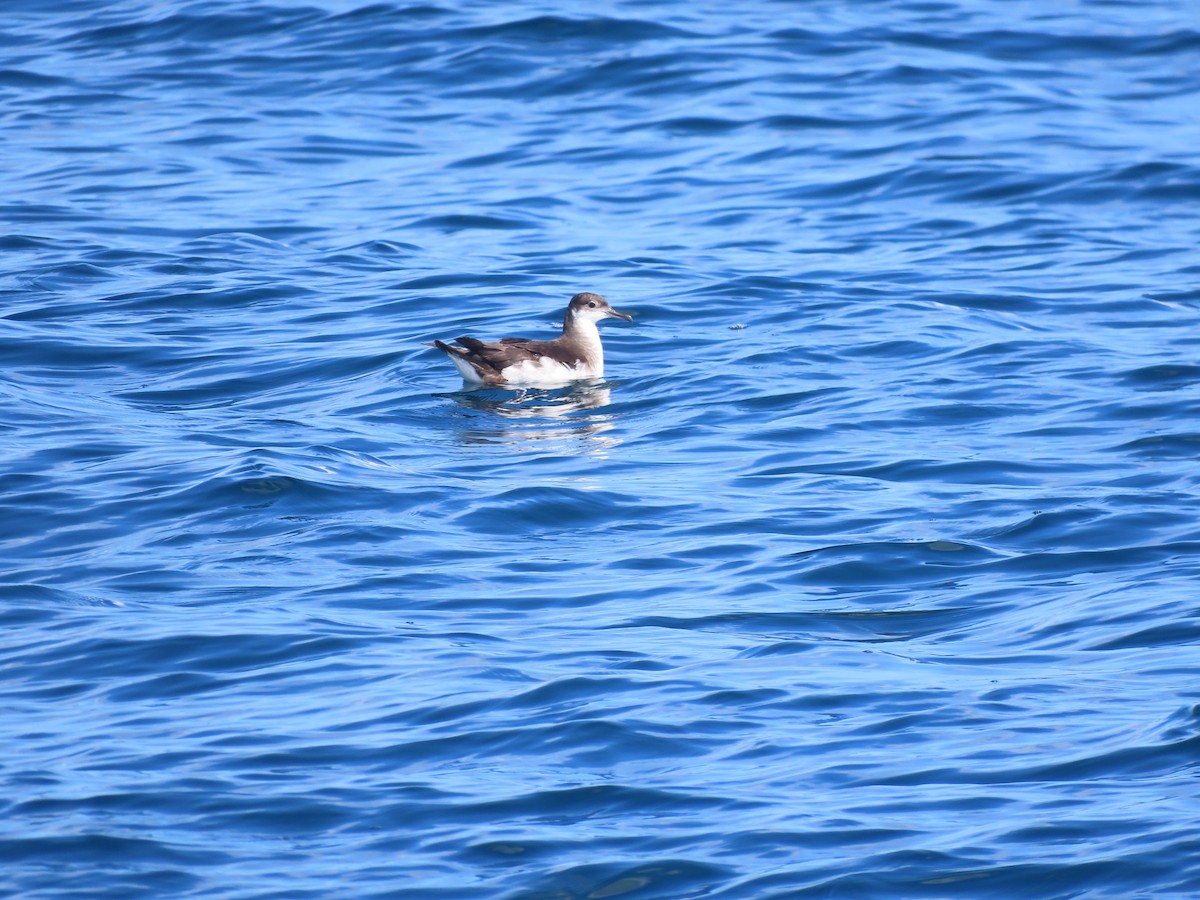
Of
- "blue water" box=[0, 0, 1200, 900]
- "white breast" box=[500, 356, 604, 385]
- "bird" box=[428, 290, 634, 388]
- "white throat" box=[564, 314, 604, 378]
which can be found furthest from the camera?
"white throat" box=[564, 314, 604, 378]

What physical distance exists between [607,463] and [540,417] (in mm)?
1879

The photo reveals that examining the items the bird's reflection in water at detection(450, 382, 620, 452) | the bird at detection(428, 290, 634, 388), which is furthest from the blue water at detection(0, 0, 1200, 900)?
the bird at detection(428, 290, 634, 388)

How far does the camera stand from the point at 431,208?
57.6 feet

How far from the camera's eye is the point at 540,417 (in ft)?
41.8

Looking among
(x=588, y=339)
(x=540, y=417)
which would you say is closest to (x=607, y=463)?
(x=540, y=417)

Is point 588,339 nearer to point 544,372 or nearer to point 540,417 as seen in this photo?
point 544,372

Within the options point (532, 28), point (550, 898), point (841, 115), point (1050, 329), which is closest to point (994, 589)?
point (550, 898)

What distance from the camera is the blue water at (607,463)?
616cm

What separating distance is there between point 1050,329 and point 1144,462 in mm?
3256

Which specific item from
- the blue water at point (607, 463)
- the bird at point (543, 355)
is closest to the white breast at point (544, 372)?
the bird at point (543, 355)

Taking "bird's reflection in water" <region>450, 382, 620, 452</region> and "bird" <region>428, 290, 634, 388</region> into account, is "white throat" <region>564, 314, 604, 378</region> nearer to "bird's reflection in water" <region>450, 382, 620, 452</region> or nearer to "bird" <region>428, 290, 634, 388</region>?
"bird" <region>428, 290, 634, 388</region>

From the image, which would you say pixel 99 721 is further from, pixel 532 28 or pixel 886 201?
pixel 532 28

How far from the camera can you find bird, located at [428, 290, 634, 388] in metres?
12.8

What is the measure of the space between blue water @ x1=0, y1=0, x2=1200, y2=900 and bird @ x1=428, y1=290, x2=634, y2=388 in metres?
0.22
